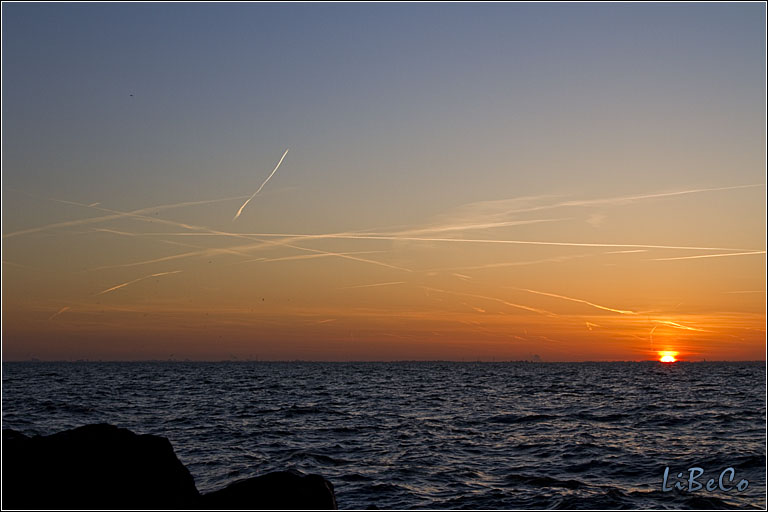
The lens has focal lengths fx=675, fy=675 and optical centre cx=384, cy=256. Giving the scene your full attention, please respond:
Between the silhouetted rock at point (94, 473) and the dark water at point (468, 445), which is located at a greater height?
the silhouetted rock at point (94, 473)

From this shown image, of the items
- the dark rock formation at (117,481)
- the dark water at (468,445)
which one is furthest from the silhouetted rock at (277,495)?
the dark water at (468,445)

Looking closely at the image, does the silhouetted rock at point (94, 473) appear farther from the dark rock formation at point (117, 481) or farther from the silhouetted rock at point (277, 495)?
the silhouetted rock at point (277, 495)

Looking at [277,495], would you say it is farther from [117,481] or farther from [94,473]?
[94,473]

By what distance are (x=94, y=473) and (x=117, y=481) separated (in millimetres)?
508

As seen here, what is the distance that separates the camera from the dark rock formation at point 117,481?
12648 millimetres

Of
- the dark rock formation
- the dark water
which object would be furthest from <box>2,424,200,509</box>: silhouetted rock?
the dark water

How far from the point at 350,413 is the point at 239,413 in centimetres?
751

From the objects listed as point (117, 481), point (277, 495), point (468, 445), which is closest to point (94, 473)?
point (117, 481)

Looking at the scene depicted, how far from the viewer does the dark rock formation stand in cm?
1265

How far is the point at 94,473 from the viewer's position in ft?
44.8

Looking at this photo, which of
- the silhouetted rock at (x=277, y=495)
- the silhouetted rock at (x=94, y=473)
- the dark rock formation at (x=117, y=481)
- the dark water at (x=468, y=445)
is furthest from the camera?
the dark water at (x=468, y=445)

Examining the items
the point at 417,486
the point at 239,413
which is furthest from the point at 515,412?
the point at 417,486

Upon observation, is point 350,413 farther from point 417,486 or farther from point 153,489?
point 153,489

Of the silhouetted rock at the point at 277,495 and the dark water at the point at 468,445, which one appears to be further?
the dark water at the point at 468,445
